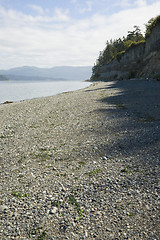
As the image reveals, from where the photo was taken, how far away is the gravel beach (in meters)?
4.78

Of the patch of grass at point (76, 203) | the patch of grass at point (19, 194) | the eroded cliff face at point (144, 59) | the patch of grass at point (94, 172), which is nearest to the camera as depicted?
the patch of grass at point (76, 203)

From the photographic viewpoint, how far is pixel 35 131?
13.7 m

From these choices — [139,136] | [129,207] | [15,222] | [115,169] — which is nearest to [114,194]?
[129,207]

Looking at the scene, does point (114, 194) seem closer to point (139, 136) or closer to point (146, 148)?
point (146, 148)

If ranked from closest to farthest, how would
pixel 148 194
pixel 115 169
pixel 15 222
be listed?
1. pixel 15 222
2. pixel 148 194
3. pixel 115 169

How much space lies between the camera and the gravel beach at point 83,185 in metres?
4.78

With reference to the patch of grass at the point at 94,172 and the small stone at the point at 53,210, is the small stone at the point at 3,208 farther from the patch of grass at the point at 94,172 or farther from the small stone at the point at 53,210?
the patch of grass at the point at 94,172

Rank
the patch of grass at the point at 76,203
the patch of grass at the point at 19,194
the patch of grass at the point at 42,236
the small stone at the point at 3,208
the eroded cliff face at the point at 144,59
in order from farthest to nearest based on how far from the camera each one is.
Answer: the eroded cliff face at the point at 144,59 < the patch of grass at the point at 19,194 < the small stone at the point at 3,208 < the patch of grass at the point at 76,203 < the patch of grass at the point at 42,236

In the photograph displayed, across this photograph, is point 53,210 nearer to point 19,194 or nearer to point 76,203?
point 76,203

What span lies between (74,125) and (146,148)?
258 inches

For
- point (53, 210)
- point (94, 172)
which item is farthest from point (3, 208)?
point (94, 172)

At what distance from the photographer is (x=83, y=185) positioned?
6570 mm

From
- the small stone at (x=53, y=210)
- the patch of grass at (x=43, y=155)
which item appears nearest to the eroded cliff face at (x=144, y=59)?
the patch of grass at (x=43, y=155)

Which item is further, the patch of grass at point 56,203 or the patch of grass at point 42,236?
the patch of grass at point 56,203
